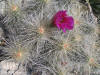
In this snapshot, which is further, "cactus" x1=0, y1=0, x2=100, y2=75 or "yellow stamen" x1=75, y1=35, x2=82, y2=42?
"yellow stamen" x1=75, y1=35, x2=82, y2=42

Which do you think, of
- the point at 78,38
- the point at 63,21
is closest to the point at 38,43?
the point at 63,21

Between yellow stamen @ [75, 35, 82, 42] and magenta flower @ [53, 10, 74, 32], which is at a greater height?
magenta flower @ [53, 10, 74, 32]

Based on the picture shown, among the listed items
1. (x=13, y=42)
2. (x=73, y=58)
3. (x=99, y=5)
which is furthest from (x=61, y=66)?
(x=99, y=5)

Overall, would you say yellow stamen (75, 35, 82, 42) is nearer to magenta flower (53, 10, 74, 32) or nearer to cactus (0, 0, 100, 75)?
cactus (0, 0, 100, 75)

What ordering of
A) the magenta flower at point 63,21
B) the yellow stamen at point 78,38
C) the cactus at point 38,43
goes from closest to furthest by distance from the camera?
the magenta flower at point 63,21
the cactus at point 38,43
the yellow stamen at point 78,38

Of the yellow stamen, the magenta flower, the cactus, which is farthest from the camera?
the yellow stamen

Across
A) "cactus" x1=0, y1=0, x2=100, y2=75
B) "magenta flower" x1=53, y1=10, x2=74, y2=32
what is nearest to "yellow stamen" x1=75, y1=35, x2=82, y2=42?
"cactus" x1=0, y1=0, x2=100, y2=75

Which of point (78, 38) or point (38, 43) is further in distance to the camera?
point (78, 38)

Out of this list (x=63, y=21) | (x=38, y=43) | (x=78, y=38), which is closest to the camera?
(x=63, y=21)

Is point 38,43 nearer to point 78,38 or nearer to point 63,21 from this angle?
point 63,21

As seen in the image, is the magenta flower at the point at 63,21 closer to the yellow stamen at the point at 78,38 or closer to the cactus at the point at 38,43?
the cactus at the point at 38,43

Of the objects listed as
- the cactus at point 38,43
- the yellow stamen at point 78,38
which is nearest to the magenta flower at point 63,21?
the cactus at point 38,43
